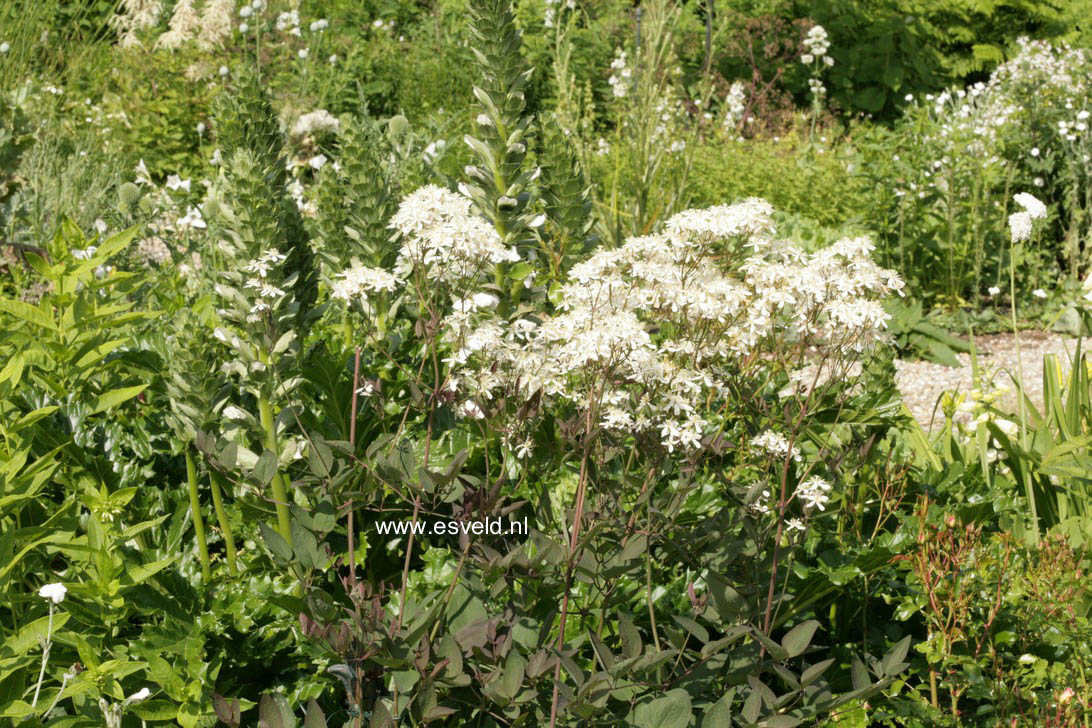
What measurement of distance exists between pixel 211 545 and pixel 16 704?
3.68 ft

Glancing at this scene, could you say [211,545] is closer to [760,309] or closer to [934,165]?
[760,309]

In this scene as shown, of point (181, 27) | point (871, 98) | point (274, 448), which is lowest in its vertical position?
point (274, 448)

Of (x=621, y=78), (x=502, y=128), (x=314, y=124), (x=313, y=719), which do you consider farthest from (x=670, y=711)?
(x=621, y=78)

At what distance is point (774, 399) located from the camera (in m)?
3.02

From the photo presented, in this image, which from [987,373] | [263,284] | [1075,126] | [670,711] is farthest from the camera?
[1075,126]

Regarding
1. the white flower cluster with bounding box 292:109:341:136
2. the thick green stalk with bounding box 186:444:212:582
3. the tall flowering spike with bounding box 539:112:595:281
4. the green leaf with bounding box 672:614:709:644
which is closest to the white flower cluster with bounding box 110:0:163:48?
the white flower cluster with bounding box 292:109:341:136

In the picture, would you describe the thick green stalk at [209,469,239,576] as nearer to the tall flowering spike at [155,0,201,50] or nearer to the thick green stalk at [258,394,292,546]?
the thick green stalk at [258,394,292,546]

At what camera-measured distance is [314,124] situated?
5.76 m

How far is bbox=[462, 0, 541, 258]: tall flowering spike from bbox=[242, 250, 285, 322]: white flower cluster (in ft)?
2.29

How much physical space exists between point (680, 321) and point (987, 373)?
362cm

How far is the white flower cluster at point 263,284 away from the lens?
6.31 ft

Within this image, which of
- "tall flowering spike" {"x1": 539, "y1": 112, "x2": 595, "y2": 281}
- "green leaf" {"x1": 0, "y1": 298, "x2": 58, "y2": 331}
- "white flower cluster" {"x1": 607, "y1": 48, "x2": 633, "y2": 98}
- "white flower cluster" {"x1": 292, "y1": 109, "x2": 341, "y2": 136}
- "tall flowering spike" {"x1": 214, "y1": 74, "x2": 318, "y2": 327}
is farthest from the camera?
"white flower cluster" {"x1": 607, "y1": 48, "x2": 633, "y2": 98}

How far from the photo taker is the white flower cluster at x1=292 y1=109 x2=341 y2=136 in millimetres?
5484

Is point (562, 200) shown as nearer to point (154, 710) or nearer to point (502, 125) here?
point (502, 125)
